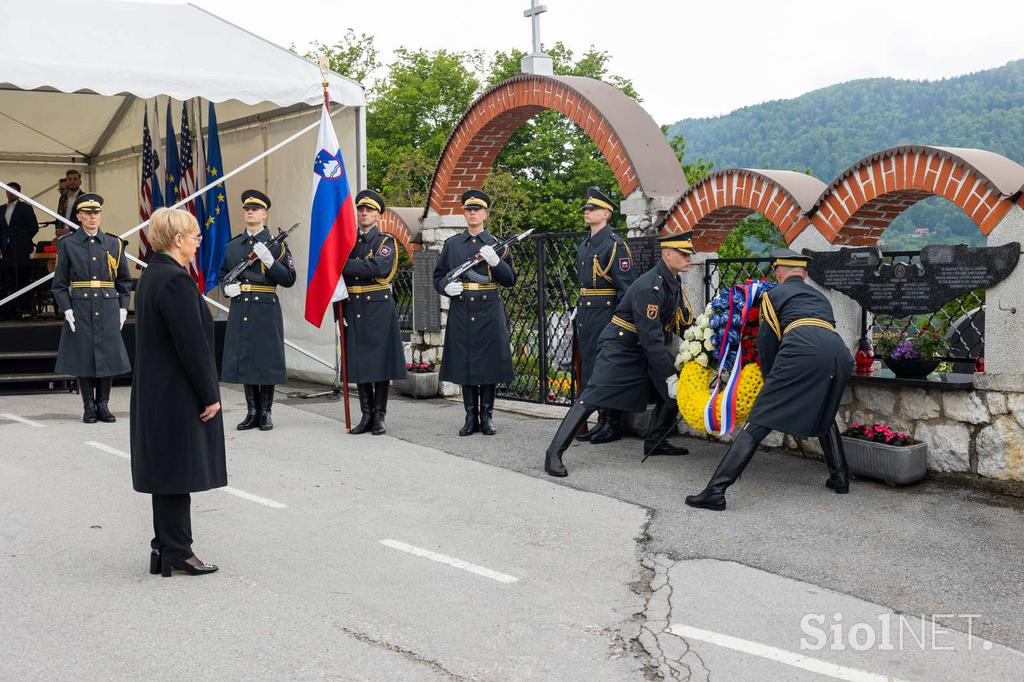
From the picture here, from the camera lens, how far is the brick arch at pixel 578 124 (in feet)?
26.7

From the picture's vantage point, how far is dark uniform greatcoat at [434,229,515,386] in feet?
26.9

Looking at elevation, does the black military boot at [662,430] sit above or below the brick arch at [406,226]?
below

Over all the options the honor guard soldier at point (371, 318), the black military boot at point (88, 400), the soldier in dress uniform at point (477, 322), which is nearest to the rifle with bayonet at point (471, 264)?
the soldier in dress uniform at point (477, 322)

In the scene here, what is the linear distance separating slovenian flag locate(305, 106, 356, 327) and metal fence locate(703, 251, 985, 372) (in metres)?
2.99

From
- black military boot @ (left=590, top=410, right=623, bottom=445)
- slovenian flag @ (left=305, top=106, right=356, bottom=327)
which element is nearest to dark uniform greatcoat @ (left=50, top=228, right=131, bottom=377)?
slovenian flag @ (left=305, top=106, right=356, bottom=327)

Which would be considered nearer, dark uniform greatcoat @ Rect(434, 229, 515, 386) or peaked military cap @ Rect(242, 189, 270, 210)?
dark uniform greatcoat @ Rect(434, 229, 515, 386)

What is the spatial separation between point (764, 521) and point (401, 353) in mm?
3845

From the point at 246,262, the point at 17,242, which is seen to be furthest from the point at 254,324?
the point at 17,242

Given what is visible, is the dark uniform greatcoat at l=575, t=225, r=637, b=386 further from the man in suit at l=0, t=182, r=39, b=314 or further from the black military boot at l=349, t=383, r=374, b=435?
the man in suit at l=0, t=182, r=39, b=314

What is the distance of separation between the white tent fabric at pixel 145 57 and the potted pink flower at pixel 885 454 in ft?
20.2

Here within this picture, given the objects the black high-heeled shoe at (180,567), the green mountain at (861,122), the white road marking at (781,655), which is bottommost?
the white road marking at (781,655)

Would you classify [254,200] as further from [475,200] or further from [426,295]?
[426,295]

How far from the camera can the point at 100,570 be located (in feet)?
15.6

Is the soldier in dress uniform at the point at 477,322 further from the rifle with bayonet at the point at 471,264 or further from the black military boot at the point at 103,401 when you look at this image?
the black military boot at the point at 103,401
